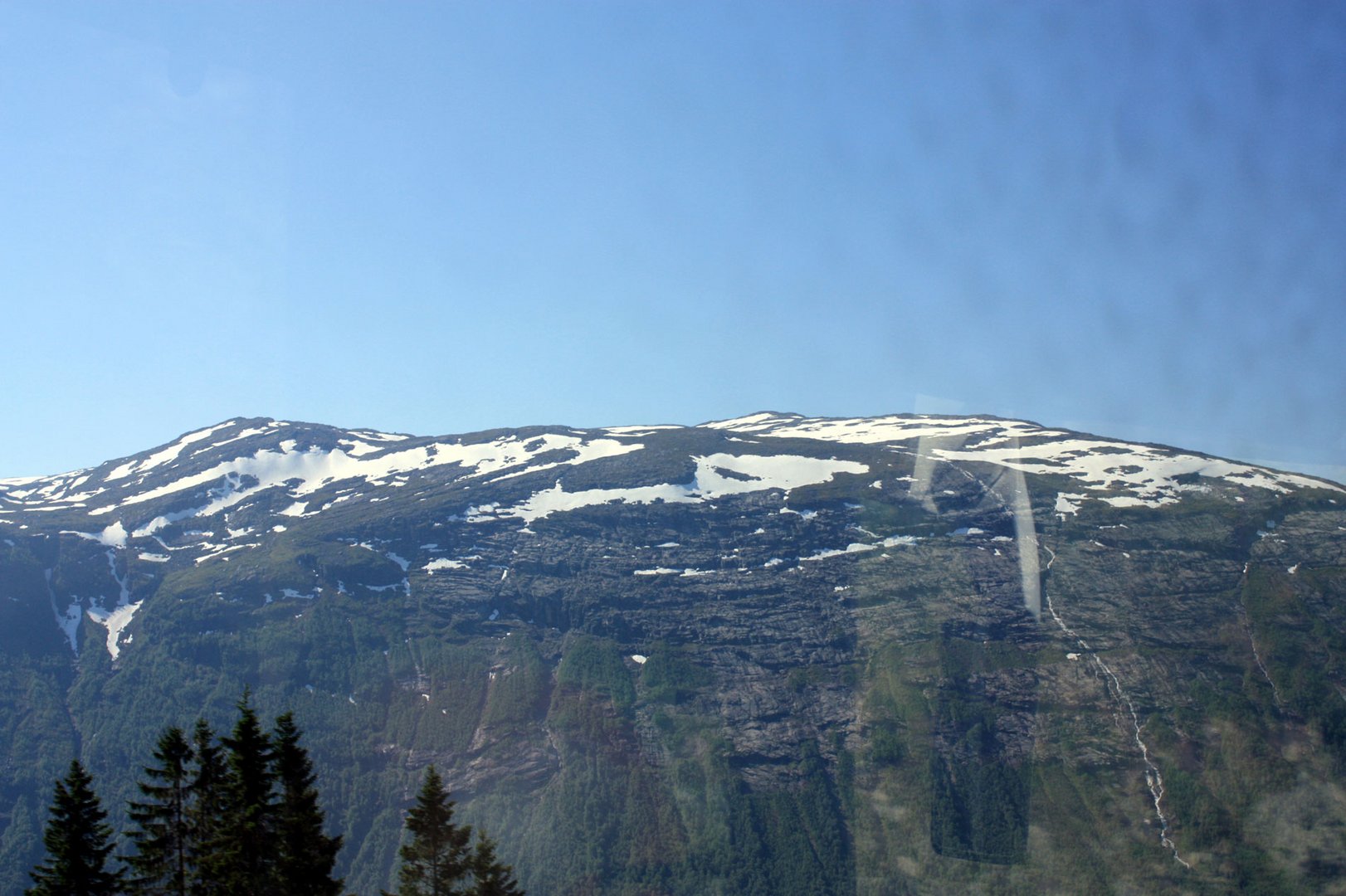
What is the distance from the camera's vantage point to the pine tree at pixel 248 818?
38344mm

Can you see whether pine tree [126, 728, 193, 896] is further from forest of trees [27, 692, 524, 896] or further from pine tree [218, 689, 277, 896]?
pine tree [218, 689, 277, 896]

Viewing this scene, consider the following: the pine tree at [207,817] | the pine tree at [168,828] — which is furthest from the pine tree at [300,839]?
the pine tree at [168,828]

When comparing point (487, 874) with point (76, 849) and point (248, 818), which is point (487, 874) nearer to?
point (248, 818)

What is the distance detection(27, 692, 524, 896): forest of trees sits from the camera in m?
38.5

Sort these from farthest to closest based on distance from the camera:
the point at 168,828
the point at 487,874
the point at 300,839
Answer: the point at 487,874 < the point at 168,828 < the point at 300,839

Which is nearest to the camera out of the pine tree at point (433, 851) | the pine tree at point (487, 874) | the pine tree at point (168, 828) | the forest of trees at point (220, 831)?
the forest of trees at point (220, 831)

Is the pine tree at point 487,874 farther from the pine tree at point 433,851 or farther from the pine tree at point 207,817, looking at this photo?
the pine tree at point 207,817

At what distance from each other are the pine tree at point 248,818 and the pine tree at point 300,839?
0.37 metres

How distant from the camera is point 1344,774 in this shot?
195375 mm

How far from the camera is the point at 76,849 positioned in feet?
130

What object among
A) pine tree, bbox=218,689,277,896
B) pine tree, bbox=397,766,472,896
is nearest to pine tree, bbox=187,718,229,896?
pine tree, bbox=218,689,277,896

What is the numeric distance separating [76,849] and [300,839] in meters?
8.02

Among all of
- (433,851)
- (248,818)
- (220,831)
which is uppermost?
(248,818)

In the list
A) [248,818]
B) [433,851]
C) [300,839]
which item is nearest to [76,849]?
[248,818]
